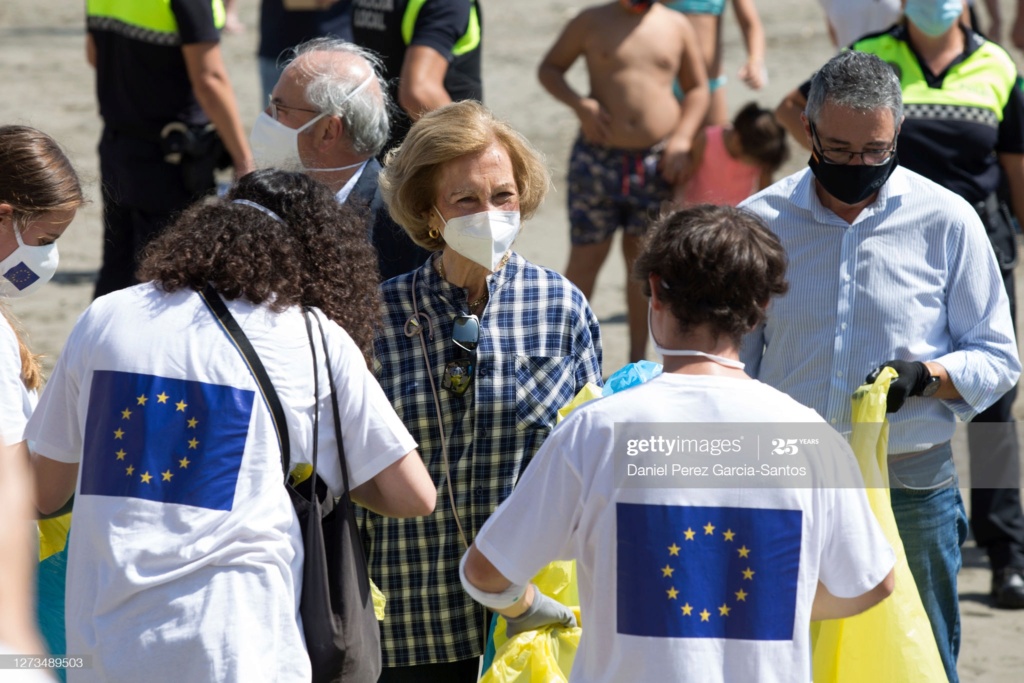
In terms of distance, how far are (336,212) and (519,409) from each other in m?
Result: 0.64

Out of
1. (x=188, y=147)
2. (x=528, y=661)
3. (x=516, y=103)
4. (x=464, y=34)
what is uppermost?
(x=464, y=34)

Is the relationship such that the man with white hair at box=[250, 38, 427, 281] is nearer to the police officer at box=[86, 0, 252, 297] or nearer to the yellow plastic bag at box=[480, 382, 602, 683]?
the yellow plastic bag at box=[480, 382, 602, 683]

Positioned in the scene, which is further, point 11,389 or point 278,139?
point 278,139

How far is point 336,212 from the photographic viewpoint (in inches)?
106

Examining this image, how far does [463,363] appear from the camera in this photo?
3.04m

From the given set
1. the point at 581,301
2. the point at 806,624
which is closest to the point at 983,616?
the point at 581,301

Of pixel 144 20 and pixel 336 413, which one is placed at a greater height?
pixel 144 20

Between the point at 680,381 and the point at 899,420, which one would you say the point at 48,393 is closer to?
the point at 680,381

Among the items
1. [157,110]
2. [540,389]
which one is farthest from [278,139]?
[157,110]

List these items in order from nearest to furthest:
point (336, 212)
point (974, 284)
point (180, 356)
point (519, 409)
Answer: point (180, 356), point (336, 212), point (519, 409), point (974, 284)

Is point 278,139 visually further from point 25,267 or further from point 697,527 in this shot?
point 697,527

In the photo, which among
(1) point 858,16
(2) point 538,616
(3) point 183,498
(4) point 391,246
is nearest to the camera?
(3) point 183,498

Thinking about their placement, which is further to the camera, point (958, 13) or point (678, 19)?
point (678, 19)

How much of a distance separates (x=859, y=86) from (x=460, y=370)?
1.16m
